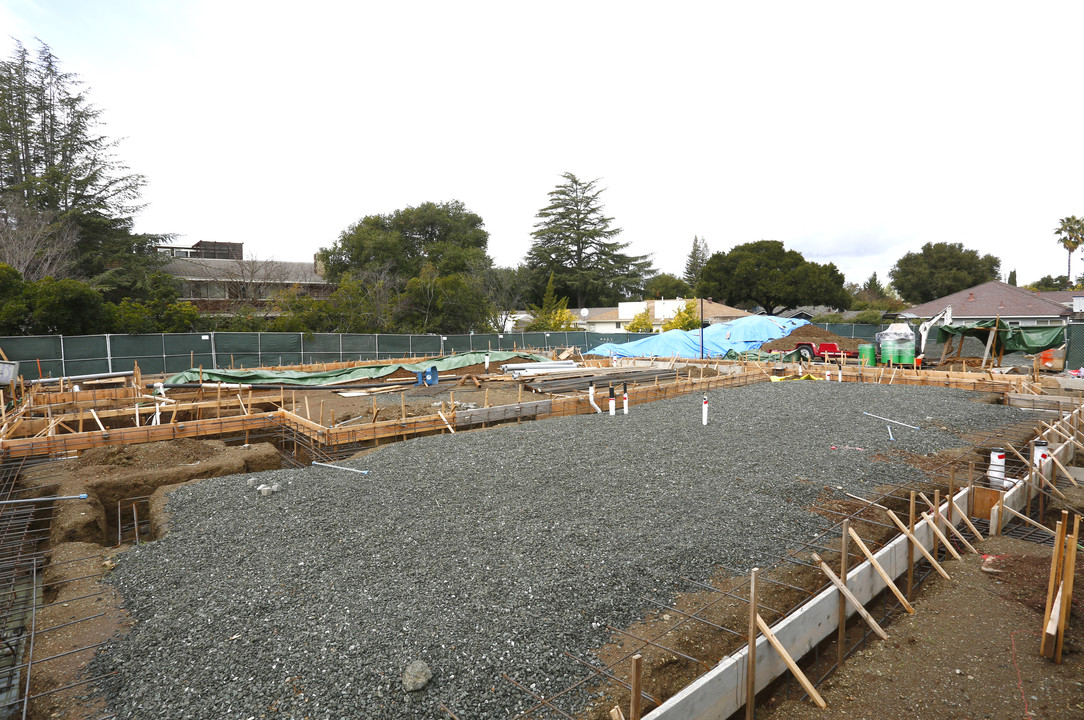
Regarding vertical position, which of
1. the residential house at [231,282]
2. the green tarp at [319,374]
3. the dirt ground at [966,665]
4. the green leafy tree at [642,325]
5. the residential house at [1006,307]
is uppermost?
the residential house at [231,282]

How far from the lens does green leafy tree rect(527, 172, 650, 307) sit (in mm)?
57500

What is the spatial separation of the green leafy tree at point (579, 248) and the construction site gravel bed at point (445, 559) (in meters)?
47.5

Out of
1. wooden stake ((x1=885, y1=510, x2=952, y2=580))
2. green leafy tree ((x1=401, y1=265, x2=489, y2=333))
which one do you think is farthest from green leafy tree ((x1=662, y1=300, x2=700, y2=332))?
wooden stake ((x1=885, y1=510, x2=952, y2=580))

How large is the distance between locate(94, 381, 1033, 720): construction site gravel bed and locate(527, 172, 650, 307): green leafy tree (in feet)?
156

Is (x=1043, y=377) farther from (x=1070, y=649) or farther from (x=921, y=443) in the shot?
(x=1070, y=649)

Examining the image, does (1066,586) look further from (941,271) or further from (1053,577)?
(941,271)

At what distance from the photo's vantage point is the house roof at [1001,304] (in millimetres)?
32281

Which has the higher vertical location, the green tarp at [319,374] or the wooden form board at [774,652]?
the green tarp at [319,374]

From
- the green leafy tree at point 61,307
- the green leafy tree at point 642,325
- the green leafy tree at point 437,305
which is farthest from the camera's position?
the green leafy tree at point 642,325

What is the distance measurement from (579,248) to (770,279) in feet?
62.7

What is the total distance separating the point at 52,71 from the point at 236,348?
25.6 meters

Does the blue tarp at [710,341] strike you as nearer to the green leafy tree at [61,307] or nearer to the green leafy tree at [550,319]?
the green leafy tree at [550,319]

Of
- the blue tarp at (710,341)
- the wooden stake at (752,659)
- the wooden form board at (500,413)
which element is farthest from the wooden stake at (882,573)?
the blue tarp at (710,341)

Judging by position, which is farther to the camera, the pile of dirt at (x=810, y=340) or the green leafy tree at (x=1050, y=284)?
the green leafy tree at (x=1050, y=284)
